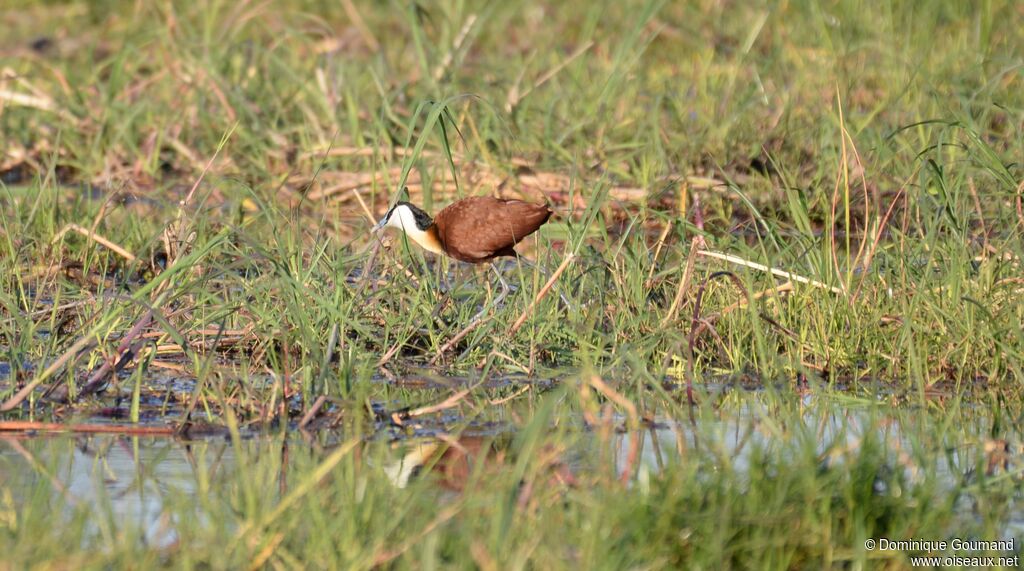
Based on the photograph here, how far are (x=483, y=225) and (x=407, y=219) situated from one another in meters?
0.37

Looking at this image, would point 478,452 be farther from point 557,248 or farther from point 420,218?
point 557,248

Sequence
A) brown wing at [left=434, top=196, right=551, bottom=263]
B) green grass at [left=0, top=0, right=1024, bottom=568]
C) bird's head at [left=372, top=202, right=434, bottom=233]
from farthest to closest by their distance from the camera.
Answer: bird's head at [left=372, top=202, right=434, bottom=233], brown wing at [left=434, top=196, right=551, bottom=263], green grass at [left=0, top=0, right=1024, bottom=568]

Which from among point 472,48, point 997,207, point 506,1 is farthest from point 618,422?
point 506,1

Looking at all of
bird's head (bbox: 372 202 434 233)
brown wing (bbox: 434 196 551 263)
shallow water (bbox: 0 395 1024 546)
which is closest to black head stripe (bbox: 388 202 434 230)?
bird's head (bbox: 372 202 434 233)

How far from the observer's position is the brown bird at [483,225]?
A: 5.94 metres

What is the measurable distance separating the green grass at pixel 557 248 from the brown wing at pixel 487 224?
0.50ft

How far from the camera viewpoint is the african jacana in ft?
19.5

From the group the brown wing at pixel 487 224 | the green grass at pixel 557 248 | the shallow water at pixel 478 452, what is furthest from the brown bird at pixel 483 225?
the shallow water at pixel 478 452

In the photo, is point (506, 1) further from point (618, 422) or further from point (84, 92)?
point (618, 422)

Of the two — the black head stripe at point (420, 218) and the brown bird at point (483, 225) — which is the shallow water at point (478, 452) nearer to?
the brown bird at point (483, 225)

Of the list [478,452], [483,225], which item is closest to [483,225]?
[483,225]

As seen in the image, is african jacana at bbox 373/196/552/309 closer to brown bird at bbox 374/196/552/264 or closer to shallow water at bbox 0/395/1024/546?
brown bird at bbox 374/196/552/264

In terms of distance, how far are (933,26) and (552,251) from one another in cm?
449

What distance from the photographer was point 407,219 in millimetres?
6164
